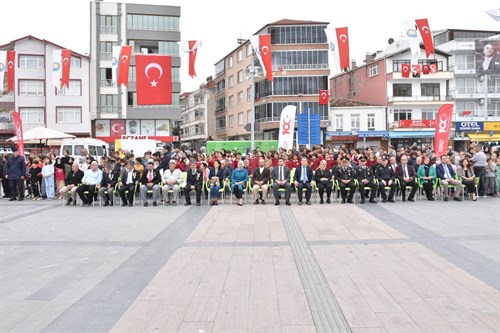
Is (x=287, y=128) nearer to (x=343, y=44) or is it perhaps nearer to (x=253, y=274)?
(x=343, y=44)

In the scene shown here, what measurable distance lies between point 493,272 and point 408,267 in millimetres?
1084

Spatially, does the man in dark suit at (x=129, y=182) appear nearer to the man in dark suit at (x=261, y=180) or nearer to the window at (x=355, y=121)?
the man in dark suit at (x=261, y=180)

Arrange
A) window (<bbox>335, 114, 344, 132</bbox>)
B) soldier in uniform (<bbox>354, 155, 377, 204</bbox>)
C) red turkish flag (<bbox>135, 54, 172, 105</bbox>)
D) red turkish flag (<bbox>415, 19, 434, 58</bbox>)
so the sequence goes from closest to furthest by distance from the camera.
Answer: soldier in uniform (<bbox>354, 155, 377, 204</bbox>) → red turkish flag (<bbox>415, 19, 434, 58</bbox>) → red turkish flag (<bbox>135, 54, 172, 105</bbox>) → window (<bbox>335, 114, 344, 132</bbox>)

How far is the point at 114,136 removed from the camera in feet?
155

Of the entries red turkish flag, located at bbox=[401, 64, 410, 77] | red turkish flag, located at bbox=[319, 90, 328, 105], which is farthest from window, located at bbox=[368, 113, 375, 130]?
red turkish flag, located at bbox=[319, 90, 328, 105]

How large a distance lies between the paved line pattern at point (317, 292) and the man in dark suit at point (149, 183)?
5970 mm

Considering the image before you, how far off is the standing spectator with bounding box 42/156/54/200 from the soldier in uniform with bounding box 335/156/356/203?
32.5 feet

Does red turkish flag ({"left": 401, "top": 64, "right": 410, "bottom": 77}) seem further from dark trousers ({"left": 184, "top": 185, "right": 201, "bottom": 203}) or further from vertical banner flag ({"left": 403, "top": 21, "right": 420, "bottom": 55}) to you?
dark trousers ({"left": 184, "top": 185, "right": 201, "bottom": 203})

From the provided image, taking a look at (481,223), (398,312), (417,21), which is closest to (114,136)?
(417,21)

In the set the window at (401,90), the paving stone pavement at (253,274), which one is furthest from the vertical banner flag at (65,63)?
the window at (401,90)

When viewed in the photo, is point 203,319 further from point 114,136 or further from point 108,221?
point 114,136

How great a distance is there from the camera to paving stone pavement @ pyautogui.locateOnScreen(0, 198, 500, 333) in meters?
4.29

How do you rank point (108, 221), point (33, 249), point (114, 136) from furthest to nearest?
point (114, 136) < point (108, 221) < point (33, 249)

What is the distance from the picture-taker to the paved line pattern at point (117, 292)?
13.9 feet
